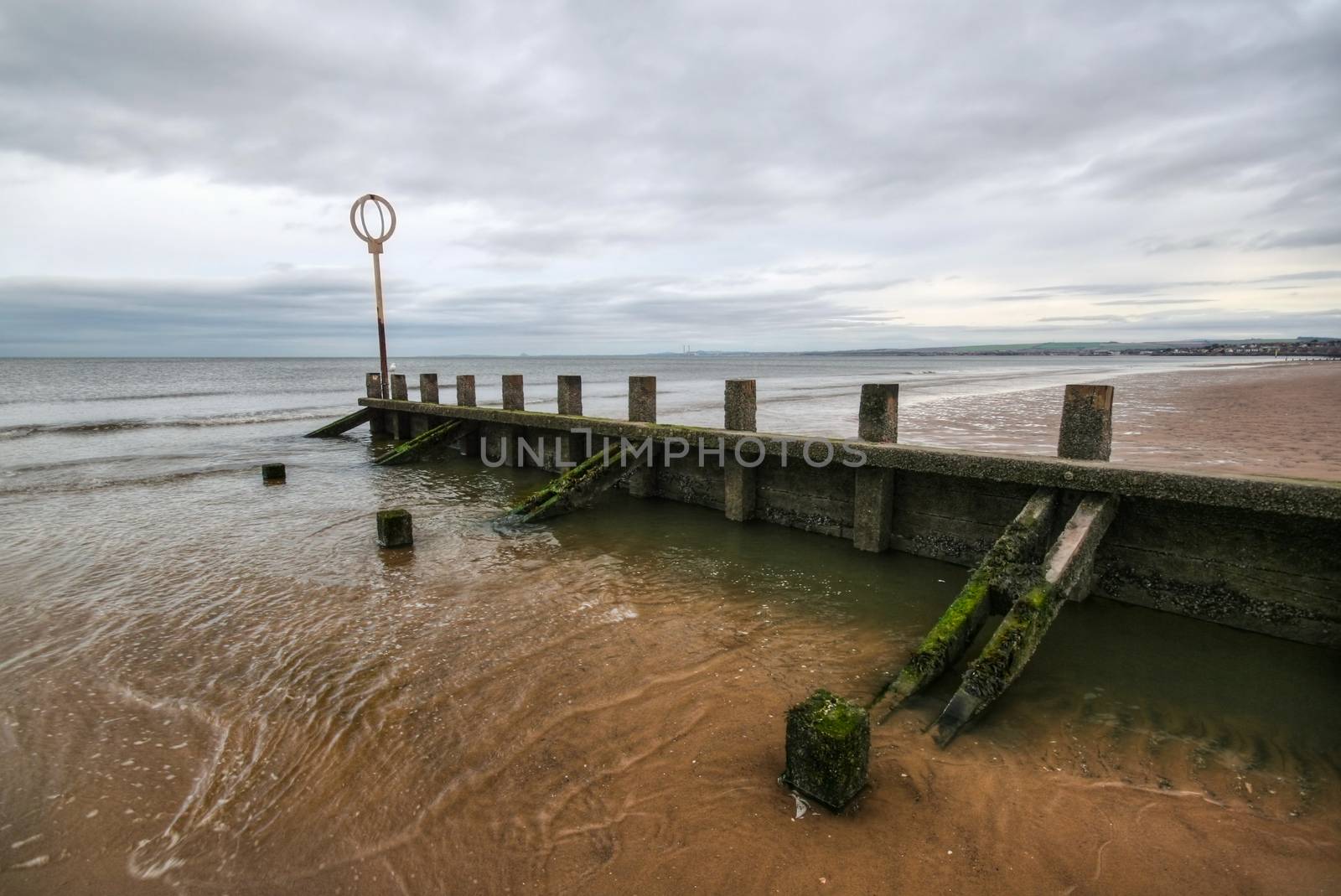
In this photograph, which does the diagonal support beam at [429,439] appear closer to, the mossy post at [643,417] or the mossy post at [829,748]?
the mossy post at [643,417]

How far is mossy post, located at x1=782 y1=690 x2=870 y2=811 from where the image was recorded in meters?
2.95

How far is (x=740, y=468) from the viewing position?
783 cm

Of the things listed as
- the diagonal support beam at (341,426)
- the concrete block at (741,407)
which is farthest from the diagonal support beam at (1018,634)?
the diagonal support beam at (341,426)

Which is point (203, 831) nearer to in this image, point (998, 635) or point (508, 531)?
point (998, 635)

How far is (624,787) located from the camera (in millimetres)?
3289

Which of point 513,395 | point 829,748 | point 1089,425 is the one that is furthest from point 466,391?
point 829,748

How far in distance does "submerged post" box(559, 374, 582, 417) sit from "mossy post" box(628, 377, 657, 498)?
1.29m

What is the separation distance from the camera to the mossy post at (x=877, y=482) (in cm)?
659

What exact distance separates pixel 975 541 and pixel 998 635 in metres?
2.48

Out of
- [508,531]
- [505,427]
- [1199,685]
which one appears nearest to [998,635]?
[1199,685]

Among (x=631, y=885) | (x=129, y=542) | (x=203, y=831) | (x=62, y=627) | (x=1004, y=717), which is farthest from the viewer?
(x=129, y=542)

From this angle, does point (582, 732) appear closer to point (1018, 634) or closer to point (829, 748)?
point (829, 748)

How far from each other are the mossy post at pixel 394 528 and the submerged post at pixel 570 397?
3644 millimetres

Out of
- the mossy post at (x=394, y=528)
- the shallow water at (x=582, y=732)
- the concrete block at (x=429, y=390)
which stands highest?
the concrete block at (x=429, y=390)
